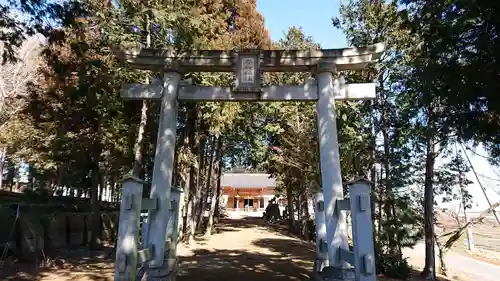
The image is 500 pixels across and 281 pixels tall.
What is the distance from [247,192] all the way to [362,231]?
37725 mm

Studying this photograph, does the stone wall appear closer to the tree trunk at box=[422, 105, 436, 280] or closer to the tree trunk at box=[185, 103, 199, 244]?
the tree trunk at box=[185, 103, 199, 244]

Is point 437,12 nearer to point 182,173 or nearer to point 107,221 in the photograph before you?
point 182,173

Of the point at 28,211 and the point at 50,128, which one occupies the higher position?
the point at 50,128

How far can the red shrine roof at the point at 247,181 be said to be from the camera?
4184cm

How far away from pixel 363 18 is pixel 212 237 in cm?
1037

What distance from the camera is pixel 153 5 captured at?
10227 mm

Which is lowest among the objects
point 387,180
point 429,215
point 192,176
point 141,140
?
point 429,215

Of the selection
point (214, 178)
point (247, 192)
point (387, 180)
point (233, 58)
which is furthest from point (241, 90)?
point (247, 192)

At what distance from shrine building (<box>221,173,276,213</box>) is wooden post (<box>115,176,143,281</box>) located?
35.6 meters

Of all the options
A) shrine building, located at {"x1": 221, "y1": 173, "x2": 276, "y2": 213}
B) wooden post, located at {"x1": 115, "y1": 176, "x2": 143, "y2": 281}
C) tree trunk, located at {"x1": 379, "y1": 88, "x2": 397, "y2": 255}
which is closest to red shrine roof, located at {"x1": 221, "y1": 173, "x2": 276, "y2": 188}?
shrine building, located at {"x1": 221, "y1": 173, "x2": 276, "y2": 213}

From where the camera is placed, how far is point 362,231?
5051 mm

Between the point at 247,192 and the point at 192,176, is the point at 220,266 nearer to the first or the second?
the point at 192,176

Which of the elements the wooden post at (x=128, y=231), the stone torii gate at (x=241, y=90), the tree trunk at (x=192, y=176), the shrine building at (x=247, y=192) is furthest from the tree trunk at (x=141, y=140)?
the shrine building at (x=247, y=192)

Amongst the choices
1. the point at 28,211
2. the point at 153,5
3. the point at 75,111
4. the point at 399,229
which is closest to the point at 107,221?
the point at 28,211
